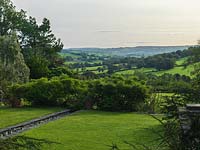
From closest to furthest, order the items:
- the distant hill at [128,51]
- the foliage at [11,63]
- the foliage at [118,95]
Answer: the foliage at [118,95]
the foliage at [11,63]
the distant hill at [128,51]

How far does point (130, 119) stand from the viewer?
1912 cm

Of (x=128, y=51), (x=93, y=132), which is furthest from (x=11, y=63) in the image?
(x=128, y=51)

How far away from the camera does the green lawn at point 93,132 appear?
12250 mm

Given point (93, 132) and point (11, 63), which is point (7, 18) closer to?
point (11, 63)

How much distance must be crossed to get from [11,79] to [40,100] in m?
4.96

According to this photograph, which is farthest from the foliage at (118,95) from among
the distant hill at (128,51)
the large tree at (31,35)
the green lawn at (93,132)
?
the distant hill at (128,51)

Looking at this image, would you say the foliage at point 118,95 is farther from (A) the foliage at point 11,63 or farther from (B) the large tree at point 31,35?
(B) the large tree at point 31,35

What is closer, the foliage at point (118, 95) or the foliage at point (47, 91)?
the foliage at point (118, 95)

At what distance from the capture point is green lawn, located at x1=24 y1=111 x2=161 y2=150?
40.2ft

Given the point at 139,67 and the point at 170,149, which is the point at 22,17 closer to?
the point at 139,67

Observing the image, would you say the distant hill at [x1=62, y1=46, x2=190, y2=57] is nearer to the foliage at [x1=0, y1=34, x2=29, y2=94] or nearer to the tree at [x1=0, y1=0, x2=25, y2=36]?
the tree at [x1=0, y1=0, x2=25, y2=36]

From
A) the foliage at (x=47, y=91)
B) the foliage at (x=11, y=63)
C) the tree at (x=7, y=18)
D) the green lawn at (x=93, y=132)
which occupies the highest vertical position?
the tree at (x=7, y=18)

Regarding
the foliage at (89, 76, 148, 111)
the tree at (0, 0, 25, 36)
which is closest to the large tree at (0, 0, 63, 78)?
the tree at (0, 0, 25, 36)

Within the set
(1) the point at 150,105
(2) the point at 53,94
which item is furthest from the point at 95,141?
(2) the point at 53,94
